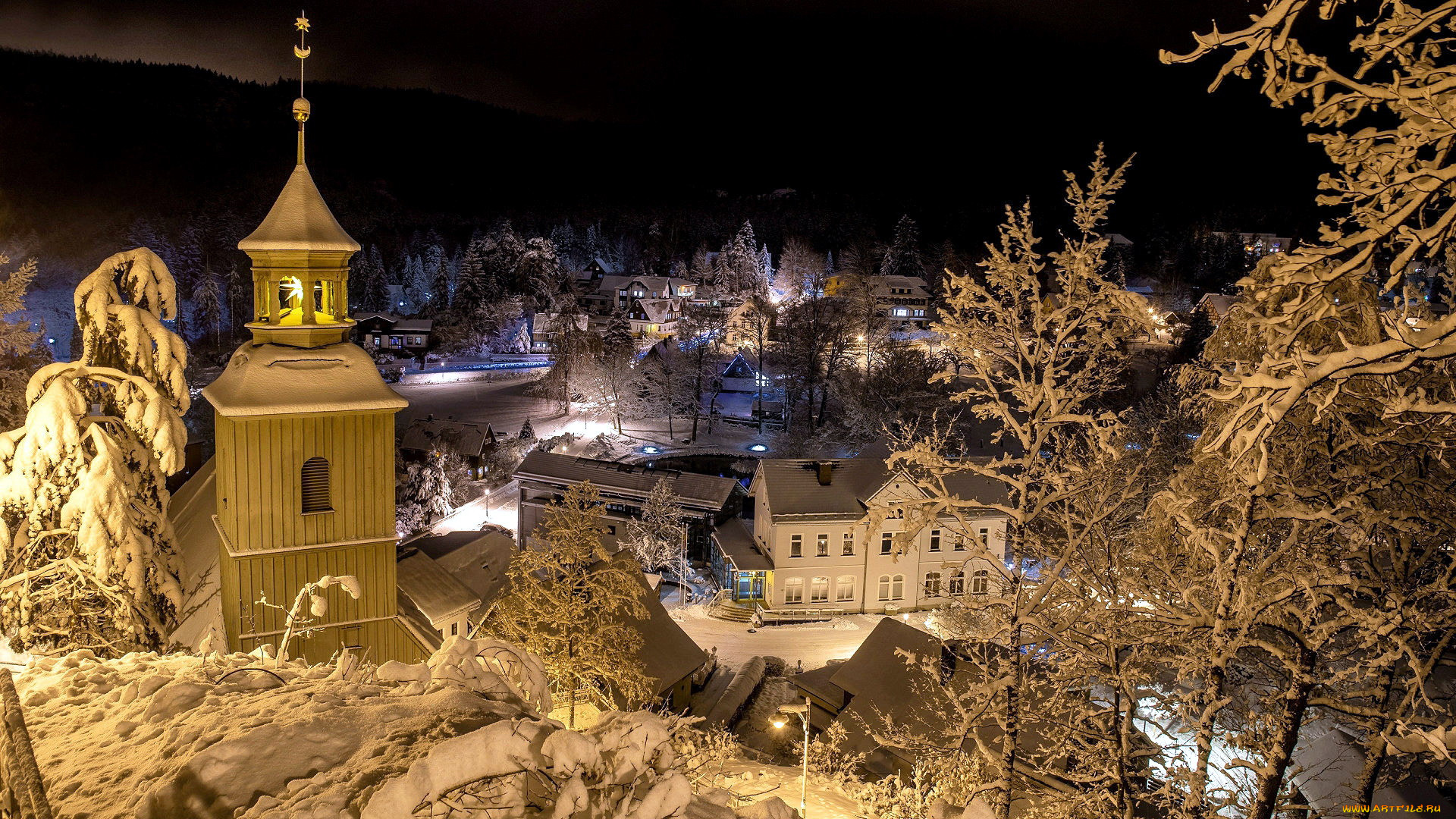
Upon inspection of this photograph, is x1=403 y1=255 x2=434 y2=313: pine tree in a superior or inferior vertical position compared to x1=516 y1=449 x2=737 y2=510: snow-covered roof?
superior

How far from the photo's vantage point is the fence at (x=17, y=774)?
16.4 ft

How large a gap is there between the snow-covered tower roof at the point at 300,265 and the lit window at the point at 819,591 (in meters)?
20.5

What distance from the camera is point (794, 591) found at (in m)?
30.4

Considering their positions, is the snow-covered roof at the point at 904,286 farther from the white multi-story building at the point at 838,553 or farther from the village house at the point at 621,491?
the white multi-story building at the point at 838,553

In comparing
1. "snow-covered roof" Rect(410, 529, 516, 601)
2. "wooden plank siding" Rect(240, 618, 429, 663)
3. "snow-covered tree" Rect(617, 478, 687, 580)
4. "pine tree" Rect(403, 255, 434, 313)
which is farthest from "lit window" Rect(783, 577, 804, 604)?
"pine tree" Rect(403, 255, 434, 313)

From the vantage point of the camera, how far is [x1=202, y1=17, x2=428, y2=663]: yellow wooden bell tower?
13.2 m

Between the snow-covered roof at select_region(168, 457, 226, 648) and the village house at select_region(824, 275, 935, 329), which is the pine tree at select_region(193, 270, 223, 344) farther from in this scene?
the snow-covered roof at select_region(168, 457, 226, 648)

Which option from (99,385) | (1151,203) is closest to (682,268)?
(1151,203)

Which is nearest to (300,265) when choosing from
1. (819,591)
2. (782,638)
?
(782,638)

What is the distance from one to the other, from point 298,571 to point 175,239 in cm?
8013

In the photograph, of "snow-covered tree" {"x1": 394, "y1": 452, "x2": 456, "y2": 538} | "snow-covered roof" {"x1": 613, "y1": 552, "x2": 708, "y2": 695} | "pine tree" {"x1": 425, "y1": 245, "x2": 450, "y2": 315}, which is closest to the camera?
"snow-covered roof" {"x1": 613, "y1": 552, "x2": 708, "y2": 695}

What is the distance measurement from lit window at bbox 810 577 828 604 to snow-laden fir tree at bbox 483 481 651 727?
12740 millimetres

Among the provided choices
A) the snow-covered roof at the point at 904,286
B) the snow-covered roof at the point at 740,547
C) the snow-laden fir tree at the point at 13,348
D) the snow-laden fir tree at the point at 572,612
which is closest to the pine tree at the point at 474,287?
the snow-covered roof at the point at 904,286

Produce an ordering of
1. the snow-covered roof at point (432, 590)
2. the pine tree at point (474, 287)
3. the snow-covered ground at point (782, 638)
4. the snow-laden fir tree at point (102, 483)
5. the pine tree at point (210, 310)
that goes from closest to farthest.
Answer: the snow-laden fir tree at point (102, 483) → the snow-covered roof at point (432, 590) → the snow-covered ground at point (782, 638) → the pine tree at point (210, 310) → the pine tree at point (474, 287)
